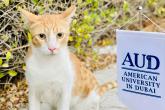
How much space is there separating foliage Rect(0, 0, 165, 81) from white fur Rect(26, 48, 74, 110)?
0.22 m

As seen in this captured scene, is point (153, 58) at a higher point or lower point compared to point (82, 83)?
higher

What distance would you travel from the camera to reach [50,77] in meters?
3.04

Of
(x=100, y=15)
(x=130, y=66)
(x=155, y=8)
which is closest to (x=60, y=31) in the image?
(x=130, y=66)

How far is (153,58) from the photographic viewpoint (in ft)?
8.07

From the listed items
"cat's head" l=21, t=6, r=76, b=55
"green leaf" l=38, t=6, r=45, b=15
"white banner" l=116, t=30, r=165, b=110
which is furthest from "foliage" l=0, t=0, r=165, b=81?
"white banner" l=116, t=30, r=165, b=110

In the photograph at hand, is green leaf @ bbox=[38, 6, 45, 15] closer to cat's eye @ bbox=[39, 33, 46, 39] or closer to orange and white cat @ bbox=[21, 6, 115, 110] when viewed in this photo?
orange and white cat @ bbox=[21, 6, 115, 110]

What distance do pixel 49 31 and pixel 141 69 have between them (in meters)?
0.69

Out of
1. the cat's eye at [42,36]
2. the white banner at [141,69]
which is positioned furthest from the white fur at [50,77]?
the white banner at [141,69]

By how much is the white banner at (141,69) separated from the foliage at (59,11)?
810 mm

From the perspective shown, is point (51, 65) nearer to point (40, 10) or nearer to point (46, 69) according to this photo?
point (46, 69)

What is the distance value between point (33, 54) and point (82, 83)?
0.51 metres

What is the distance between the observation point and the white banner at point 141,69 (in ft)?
8.04

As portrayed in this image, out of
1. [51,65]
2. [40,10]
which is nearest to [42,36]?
[51,65]

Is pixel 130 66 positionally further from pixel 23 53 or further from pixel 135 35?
pixel 23 53
